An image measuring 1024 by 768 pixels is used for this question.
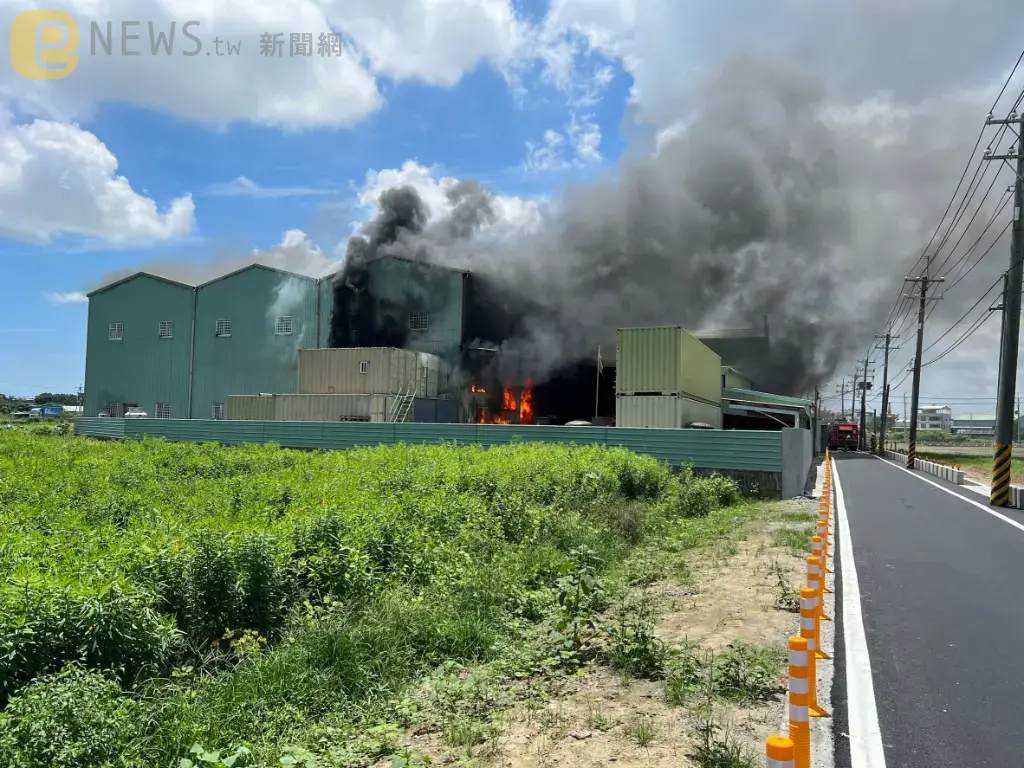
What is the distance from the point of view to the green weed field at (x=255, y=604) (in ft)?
13.0

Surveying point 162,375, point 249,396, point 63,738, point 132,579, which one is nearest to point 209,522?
point 132,579

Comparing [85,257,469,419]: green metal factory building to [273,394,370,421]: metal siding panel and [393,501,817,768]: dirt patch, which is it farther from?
[393,501,817,768]: dirt patch

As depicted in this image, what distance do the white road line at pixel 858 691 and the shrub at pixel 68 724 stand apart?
13.9 feet

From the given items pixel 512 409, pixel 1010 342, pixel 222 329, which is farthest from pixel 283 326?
pixel 1010 342

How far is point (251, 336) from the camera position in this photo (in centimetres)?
3834

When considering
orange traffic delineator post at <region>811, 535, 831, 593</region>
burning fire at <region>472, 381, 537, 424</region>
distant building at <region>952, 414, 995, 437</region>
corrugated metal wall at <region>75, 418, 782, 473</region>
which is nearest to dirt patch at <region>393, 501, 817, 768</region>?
orange traffic delineator post at <region>811, 535, 831, 593</region>

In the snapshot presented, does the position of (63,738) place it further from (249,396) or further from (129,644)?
(249,396)

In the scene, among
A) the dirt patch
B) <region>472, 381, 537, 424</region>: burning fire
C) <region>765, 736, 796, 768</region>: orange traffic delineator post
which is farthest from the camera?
<region>472, 381, 537, 424</region>: burning fire

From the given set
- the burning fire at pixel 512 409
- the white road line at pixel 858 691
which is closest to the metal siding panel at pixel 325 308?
the burning fire at pixel 512 409

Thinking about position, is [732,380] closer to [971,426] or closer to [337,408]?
[337,408]

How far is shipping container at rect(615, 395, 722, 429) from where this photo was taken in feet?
86.1

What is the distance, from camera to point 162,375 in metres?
40.7

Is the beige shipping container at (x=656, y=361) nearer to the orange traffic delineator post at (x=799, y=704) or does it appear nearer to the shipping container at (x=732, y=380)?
the shipping container at (x=732, y=380)

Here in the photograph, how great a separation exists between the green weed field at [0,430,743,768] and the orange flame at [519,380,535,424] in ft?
88.3
